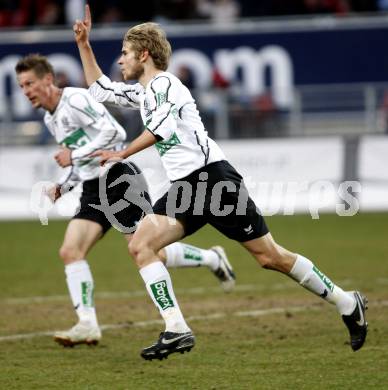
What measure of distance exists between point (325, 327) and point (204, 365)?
1.66 metres

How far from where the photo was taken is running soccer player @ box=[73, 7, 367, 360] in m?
6.40

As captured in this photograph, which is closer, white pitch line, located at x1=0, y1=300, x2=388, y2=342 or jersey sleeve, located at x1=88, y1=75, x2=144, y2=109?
jersey sleeve, located at x1=88, y1=75, x2=144, y2=109

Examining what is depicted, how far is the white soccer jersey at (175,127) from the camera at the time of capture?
20.7 ft

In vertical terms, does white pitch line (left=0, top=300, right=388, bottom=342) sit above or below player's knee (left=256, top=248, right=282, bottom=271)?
below

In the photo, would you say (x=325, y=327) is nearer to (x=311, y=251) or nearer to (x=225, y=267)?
(x=225, y=267)

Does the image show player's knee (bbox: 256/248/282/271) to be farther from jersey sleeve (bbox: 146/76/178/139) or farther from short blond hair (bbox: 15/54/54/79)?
short blond hair (bbox: 15/54/54/79)

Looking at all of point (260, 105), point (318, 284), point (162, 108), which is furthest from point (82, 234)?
point (260, 105)

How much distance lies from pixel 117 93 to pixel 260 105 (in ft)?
37.8

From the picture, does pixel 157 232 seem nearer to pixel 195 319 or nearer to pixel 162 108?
pixel 162 108

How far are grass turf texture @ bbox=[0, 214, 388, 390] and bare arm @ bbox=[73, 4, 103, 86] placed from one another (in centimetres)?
199

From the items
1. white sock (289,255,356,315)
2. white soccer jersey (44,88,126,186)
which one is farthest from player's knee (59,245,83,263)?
white sock (289,255,356,315)

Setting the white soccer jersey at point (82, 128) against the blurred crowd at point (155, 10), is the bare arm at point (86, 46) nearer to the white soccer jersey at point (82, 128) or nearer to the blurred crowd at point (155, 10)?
the white soccer jersey at point (82, 128)

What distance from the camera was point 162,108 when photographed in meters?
6.32

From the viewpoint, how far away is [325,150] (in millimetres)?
17219
